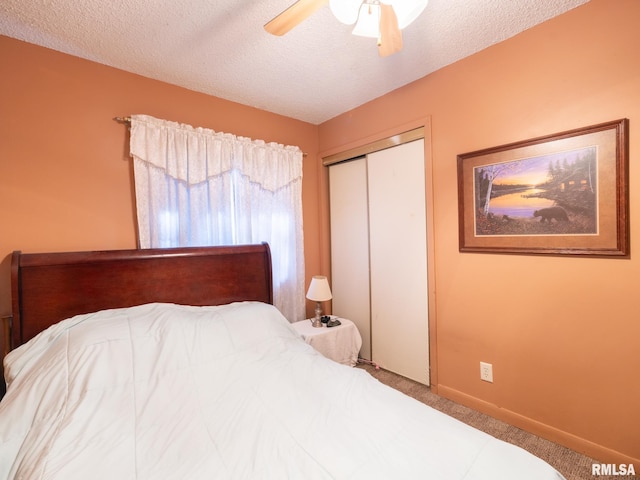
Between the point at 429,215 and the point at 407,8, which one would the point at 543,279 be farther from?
the point at 407,8

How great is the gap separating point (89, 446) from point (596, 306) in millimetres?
2397

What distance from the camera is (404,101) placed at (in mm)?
2340

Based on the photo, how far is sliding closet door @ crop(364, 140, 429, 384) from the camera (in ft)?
7.60

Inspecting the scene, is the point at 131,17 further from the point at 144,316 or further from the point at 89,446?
the point at 89,446

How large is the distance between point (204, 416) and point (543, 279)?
→ 1.97 m

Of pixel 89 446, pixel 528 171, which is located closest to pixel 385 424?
pixel 89 446

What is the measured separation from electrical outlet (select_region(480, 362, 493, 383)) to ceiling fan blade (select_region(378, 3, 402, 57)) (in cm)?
203

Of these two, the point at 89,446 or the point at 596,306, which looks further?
the point at 596,306

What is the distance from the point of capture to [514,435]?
5.75ft

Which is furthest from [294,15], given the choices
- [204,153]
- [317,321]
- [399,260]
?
[317,321]

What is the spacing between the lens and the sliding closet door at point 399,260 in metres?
2.32

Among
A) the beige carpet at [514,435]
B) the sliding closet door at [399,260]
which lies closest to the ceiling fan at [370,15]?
the sliding closet door at [399,260]

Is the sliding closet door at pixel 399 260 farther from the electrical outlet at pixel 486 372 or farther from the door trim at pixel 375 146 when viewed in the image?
the electrical outlet at pixel 486 372

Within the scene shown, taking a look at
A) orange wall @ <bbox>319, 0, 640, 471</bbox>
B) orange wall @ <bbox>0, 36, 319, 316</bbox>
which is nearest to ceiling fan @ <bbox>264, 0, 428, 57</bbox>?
orange wall @ <bbox>319, 0, 640, 471</bbox>
